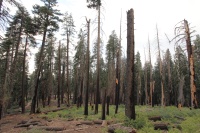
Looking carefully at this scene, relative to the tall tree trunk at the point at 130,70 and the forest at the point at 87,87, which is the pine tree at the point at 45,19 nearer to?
the forest at the point at 87,87

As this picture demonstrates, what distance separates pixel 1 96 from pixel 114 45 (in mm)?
26097

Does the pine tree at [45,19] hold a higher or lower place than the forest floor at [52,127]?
higher

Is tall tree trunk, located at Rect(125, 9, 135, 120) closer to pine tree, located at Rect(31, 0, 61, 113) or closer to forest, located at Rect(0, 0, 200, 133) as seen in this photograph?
forest, located at Rect(0, 0, 200, 133)

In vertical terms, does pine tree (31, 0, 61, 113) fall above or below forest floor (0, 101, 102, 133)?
above

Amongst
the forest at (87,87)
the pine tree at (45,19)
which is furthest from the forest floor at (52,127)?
the pine tree at (45,19)

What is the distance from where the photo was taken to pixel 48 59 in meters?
35.7

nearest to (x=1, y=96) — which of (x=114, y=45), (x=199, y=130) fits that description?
(x=199, y=130)

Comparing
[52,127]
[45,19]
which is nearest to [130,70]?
[52,127]

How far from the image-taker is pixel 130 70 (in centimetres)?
1038

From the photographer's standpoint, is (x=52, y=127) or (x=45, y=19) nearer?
(x=52, y=127)

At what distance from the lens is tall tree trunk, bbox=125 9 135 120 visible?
395 inches

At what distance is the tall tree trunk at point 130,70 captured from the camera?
395 inches

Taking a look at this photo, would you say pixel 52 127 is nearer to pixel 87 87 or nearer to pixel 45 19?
pixel 87 87

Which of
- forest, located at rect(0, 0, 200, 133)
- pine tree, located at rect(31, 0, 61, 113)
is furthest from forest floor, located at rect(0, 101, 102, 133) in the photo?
pine tree, located at rect(31, 0, 61, 113)
